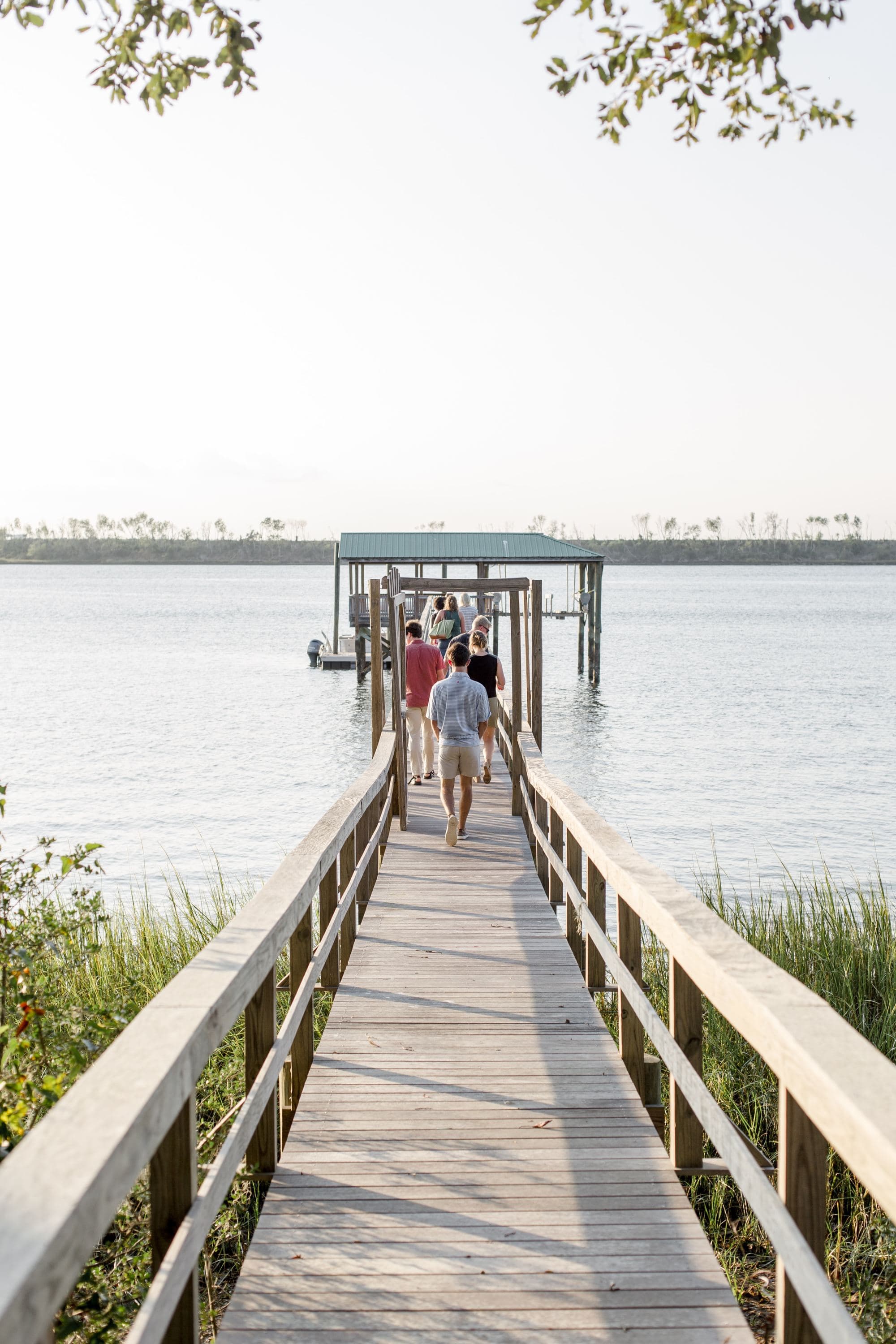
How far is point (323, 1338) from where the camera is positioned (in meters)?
2.48

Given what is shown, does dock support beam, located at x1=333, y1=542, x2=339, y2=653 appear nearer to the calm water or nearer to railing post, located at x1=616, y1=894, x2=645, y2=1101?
the calm water

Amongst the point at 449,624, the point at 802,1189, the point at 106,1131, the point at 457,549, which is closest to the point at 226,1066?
the point at 802,1189

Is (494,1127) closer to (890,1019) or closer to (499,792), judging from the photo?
(890,1019)

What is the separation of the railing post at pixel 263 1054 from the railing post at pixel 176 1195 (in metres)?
0.84

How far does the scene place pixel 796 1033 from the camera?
6.91 feet

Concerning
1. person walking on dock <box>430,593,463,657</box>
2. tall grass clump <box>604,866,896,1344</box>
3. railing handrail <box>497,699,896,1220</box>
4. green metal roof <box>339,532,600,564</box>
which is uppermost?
green metal roof <box>339,532,600,564</box>

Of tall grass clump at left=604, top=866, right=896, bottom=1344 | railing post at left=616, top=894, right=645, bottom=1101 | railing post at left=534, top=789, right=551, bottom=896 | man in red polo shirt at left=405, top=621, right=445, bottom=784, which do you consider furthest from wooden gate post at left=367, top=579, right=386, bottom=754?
railing post at left=616, top=894, right=645, bottom=1101

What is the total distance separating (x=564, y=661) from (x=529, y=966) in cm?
4331

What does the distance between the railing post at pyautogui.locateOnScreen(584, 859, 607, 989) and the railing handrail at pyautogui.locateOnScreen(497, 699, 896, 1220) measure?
113cm

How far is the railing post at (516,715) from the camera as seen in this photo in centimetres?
1014

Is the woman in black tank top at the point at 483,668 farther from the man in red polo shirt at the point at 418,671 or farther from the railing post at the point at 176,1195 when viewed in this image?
the railing post at the point at 176,1195

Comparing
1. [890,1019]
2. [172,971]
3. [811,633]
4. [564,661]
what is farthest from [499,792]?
[811,633]

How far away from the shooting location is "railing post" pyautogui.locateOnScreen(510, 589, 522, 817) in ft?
33.3

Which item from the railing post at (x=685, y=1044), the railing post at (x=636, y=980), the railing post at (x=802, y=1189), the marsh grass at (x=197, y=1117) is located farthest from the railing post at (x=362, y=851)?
the railing post at (x=802, y=1189)
